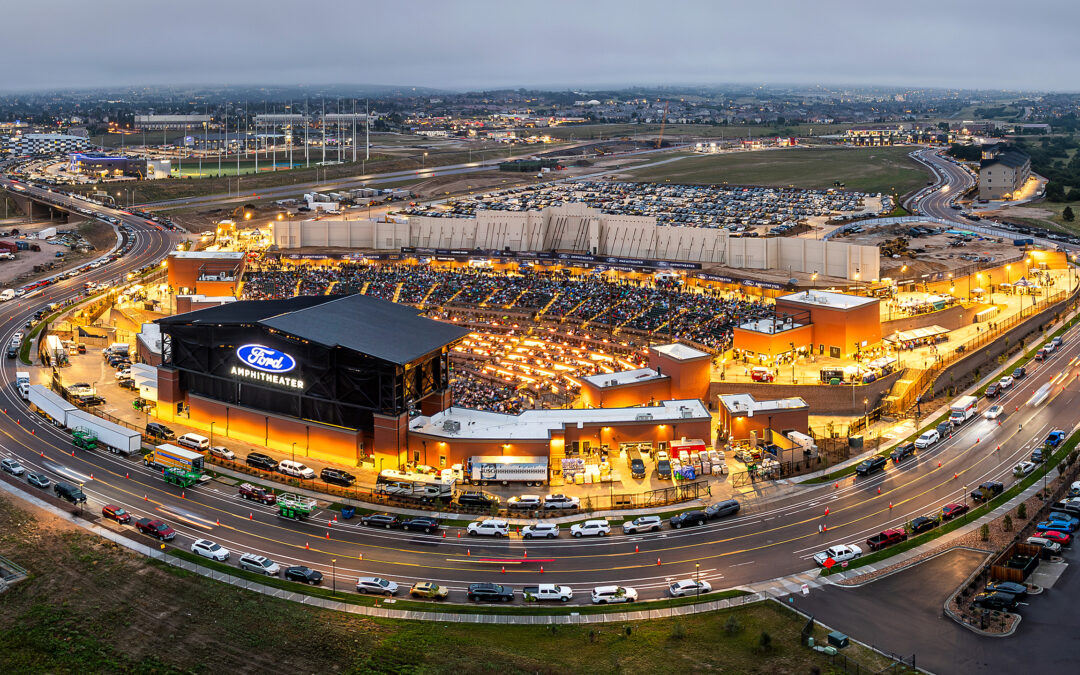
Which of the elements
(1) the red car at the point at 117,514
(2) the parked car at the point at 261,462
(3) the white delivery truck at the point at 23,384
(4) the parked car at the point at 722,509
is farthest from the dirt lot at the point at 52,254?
(4) the parked car at the point at 722,509

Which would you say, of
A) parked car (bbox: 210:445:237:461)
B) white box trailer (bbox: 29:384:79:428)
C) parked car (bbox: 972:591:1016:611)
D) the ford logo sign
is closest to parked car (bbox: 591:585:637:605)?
parked car (bbox: 972:591:1016:611)

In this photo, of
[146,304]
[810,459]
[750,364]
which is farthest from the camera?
[146,304]

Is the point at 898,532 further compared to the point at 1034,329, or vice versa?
the point at 1034,329

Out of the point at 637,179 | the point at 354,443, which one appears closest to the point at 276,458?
the point at 354,443

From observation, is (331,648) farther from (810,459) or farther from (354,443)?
(810,459)

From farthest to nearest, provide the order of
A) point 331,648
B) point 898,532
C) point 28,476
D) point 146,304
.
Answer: point 146,304 < point 28,476 < point 898,532 < point 331,648

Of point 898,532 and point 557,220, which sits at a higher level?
point 557,220
